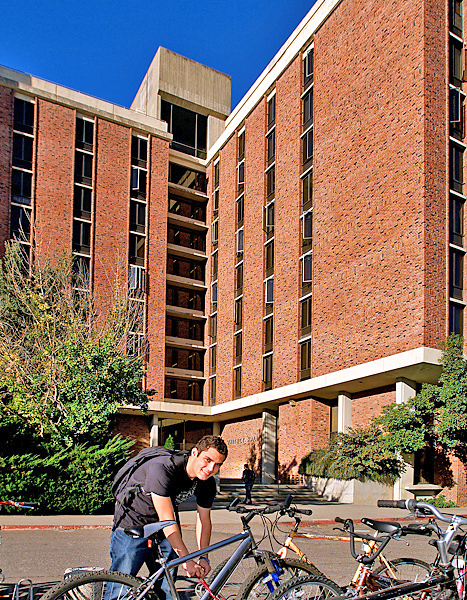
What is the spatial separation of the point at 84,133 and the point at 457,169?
25000 millimetres

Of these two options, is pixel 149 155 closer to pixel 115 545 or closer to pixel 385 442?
pixel 385 442

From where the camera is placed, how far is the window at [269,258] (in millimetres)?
37906

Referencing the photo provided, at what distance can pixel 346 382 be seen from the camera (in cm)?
2869

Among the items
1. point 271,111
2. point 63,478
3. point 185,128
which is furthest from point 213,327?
point 63,478

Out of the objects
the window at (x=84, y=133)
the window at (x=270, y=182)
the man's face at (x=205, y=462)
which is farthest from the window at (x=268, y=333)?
the man's face at (x=205, y=462)

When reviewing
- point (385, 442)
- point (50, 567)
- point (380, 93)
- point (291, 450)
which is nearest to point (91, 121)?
point (380, 93)

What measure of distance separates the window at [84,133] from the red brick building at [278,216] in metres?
0.14

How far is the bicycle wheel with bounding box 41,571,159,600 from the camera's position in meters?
3.79

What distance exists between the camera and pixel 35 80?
4122 centimetres

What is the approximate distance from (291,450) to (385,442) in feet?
27.9

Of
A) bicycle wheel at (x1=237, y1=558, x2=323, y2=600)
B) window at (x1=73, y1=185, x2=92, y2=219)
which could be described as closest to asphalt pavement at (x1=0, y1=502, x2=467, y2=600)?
bicycle wheel at (x1=237, y1=558, x2=323, y2=600)

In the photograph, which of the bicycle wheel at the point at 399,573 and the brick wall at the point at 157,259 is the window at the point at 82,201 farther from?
the bicycle wheel at the point at 399,573

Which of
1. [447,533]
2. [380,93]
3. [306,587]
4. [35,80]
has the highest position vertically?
[35,80]

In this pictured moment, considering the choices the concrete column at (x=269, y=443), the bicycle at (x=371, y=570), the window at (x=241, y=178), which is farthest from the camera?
the window at (x=241, y=178)
